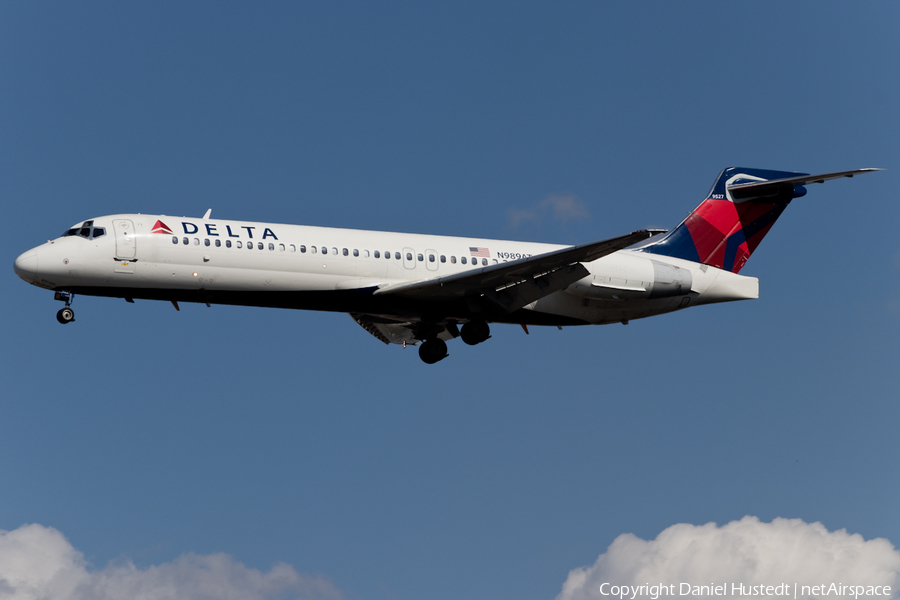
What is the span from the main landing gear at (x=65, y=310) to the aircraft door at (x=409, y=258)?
813 centimetres

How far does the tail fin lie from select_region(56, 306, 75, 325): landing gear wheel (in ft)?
52.1

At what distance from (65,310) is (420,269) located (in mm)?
8722

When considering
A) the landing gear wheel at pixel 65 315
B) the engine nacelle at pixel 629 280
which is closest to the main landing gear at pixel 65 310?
the landing gear wheel at pixel 65 315

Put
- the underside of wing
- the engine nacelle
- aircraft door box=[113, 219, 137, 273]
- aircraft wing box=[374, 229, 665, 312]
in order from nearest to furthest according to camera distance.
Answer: aircraft door box=[113, 219, 137, 273] → aircraft wing box=[374, 229, 665, 312] → the engine nacelle → the underside of wing

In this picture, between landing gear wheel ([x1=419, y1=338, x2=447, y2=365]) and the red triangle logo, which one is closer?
the red triangle logo

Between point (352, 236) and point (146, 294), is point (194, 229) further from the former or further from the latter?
point (352, 236)

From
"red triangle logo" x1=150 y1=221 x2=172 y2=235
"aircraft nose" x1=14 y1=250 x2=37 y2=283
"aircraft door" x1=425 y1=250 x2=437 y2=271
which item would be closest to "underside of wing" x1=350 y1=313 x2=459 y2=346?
"aircraft door" x1=425 y1=250 x2=437 y2=271

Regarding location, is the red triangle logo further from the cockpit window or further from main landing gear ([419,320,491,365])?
main landing gear ([419,320,491,365])

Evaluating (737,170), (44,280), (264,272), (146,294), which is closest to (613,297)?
(737,170)

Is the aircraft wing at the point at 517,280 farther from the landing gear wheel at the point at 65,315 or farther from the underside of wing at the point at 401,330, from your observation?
the landing gear wheel at the point at 65,315

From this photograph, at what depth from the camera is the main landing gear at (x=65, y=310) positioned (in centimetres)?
2536

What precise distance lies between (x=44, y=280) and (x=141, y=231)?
2.47m

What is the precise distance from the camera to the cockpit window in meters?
25.3

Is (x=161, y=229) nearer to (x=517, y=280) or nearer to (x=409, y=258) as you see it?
(x=409, y=258)
